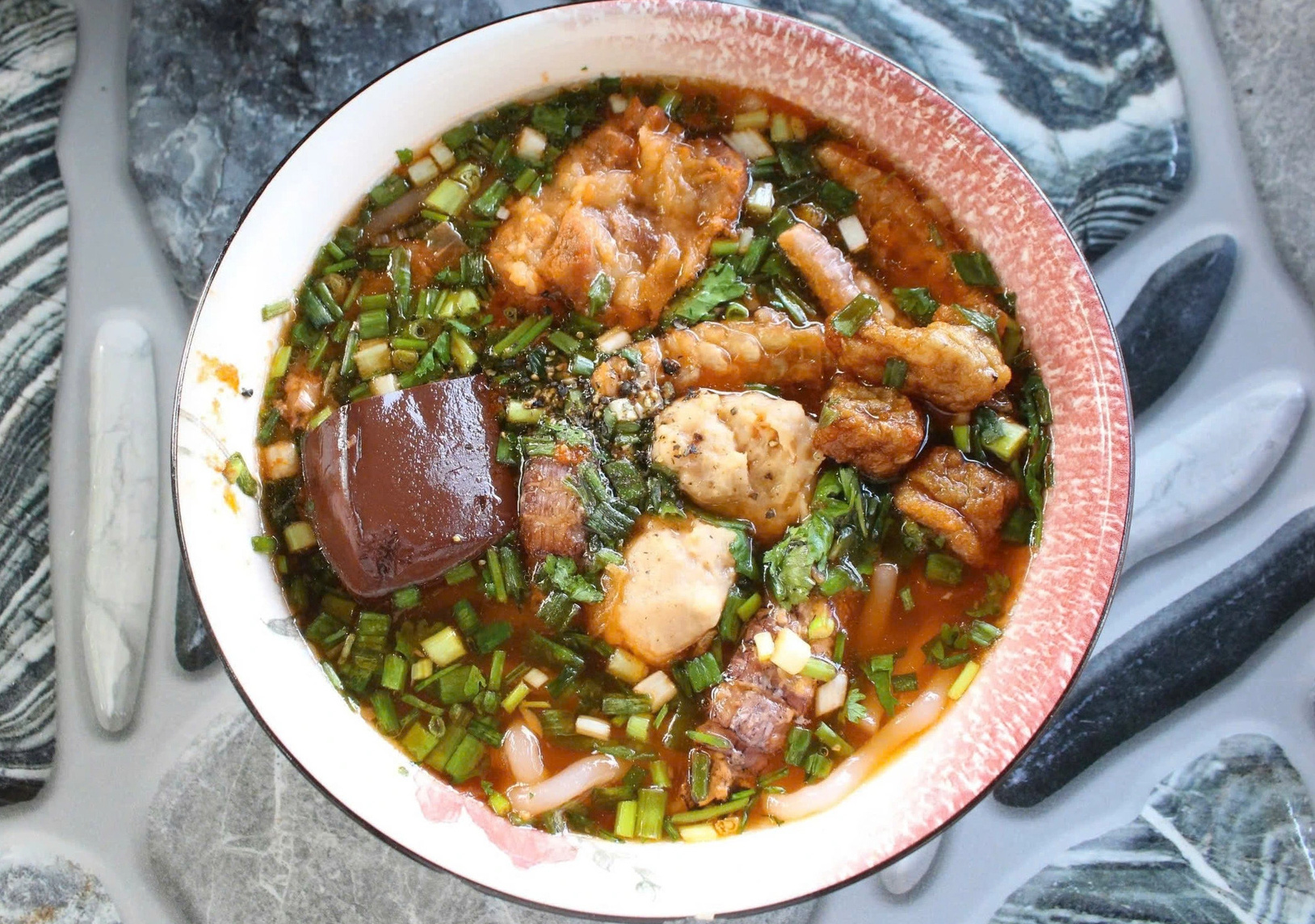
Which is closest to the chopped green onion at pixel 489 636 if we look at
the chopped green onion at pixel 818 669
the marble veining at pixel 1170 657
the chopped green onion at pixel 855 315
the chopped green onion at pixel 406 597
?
the chopped green onion at pixel 406 597

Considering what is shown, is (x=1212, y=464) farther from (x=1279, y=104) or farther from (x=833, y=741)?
(x=833, y=741)

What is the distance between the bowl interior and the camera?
204 centimetres

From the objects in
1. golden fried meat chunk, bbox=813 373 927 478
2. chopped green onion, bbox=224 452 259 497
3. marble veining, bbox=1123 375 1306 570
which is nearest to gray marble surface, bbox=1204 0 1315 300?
marble veining, bbox=1123 375 1306 570

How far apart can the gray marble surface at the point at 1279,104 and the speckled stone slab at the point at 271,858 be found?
2.11 metres

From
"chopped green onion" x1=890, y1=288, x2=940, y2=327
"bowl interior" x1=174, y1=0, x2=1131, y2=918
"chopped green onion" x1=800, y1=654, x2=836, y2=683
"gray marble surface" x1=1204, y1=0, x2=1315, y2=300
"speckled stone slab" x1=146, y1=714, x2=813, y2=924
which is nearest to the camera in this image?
"bowl interior" x1=174, y1=0, x2=1131, y2=918

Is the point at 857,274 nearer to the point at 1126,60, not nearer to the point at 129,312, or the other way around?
the point at 1126,60

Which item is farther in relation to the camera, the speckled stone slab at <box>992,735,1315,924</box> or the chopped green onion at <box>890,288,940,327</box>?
the speckled stone slab at <box>992,735,1315,924</box>

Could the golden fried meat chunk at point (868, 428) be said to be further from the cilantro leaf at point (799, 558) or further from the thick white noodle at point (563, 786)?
the thick white noodle at point (563, 786)

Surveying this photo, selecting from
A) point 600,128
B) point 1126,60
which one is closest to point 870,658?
point 600,128

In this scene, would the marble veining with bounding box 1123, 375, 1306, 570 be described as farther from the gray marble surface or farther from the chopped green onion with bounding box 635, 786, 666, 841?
the chopped green onion with bounding box 635, 786, 666, 841

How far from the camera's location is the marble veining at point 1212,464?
99.1 inches

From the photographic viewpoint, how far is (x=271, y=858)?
2.45m

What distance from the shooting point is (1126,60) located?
8.41 ft

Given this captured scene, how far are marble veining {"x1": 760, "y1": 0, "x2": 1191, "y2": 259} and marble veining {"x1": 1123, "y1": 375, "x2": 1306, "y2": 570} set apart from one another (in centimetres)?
52
